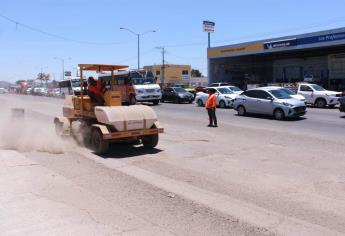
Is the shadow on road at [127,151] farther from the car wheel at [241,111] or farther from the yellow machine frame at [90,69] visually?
the car wheel at [241,111]

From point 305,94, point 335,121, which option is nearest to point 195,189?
point 335,121

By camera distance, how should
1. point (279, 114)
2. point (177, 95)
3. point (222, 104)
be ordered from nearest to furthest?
1. point (279, 114)
2. point (222, 104)
3. point (177, 95)

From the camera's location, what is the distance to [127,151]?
12.3 m

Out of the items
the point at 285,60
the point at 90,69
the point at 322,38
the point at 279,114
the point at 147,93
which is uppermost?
the point at 322,38

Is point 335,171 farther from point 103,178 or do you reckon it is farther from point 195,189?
point 103,178

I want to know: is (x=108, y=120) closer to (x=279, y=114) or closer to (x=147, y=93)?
(x=279, y=114)

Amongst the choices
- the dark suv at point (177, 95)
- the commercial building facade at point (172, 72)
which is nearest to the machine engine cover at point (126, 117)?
the dark suv at point (177, 95)

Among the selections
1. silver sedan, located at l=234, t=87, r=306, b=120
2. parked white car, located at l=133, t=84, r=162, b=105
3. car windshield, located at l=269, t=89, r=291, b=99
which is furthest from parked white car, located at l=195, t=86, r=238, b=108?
car windshield, located at l=269, t=89, r=291, b=99

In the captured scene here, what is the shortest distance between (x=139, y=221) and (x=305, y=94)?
27282 millimetres

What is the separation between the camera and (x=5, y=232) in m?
5.62

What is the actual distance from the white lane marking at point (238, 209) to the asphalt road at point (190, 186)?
0.05 feet

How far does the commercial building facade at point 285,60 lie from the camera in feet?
140

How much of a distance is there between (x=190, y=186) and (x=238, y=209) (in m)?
1.61

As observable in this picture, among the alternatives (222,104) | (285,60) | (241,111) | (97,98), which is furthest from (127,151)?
(285,60)
